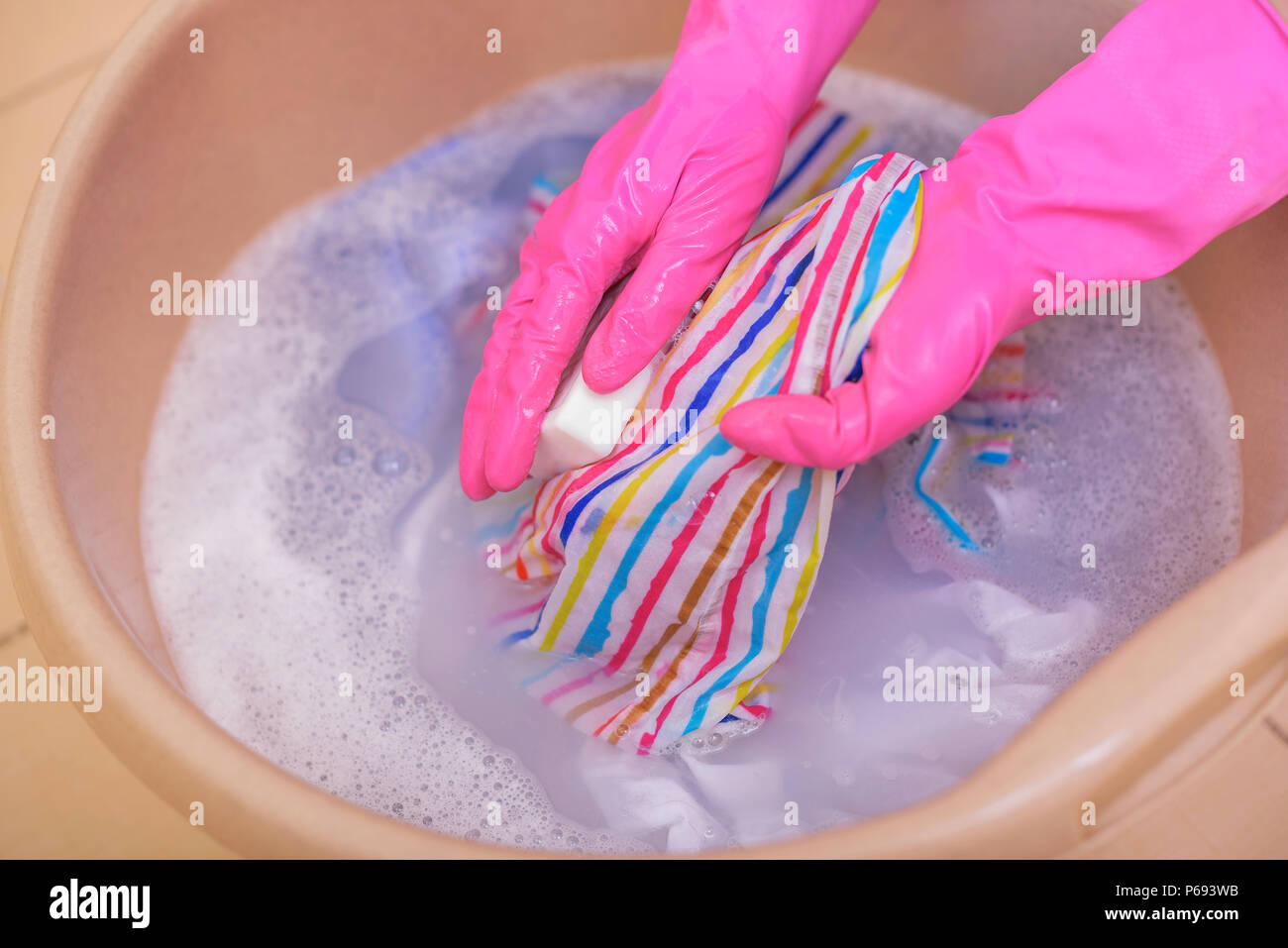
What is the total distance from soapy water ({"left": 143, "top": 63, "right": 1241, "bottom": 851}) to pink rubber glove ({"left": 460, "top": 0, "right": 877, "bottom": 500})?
0.17 metres

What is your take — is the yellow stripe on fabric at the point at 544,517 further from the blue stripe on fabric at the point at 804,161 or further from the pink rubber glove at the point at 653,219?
the blue stripe on fabric at the point at 804,161

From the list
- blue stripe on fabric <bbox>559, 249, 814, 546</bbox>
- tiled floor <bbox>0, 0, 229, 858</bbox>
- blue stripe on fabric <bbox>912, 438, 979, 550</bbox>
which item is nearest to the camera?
tiled floor <bbox>0, 0, 229, 858</bbox>

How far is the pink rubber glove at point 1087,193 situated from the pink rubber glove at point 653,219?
13 centimetres

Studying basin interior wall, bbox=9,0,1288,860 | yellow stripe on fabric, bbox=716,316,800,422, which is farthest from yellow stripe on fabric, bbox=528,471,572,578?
basin interior wall, bbox=9,0,1288,860

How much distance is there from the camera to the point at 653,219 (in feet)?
2.44

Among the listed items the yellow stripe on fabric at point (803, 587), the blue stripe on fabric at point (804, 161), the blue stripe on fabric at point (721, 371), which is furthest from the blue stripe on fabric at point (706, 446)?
the blue stripe on fabric at point (804, 161)

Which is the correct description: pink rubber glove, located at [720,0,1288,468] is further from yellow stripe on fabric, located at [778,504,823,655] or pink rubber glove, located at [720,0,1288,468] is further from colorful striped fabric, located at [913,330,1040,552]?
colorful striped fabric, located at [913,330,1040,552]

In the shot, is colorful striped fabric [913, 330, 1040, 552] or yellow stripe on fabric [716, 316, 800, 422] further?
colorful striped fabric [913, 330, 1040, 552]

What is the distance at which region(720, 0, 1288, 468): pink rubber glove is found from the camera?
653 millimetres

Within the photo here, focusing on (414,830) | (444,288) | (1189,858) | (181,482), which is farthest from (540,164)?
(1189,858)

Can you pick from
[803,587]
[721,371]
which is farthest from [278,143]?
[803,587]

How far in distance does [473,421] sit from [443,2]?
410mm

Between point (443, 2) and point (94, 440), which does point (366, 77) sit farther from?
point (94, 440)
